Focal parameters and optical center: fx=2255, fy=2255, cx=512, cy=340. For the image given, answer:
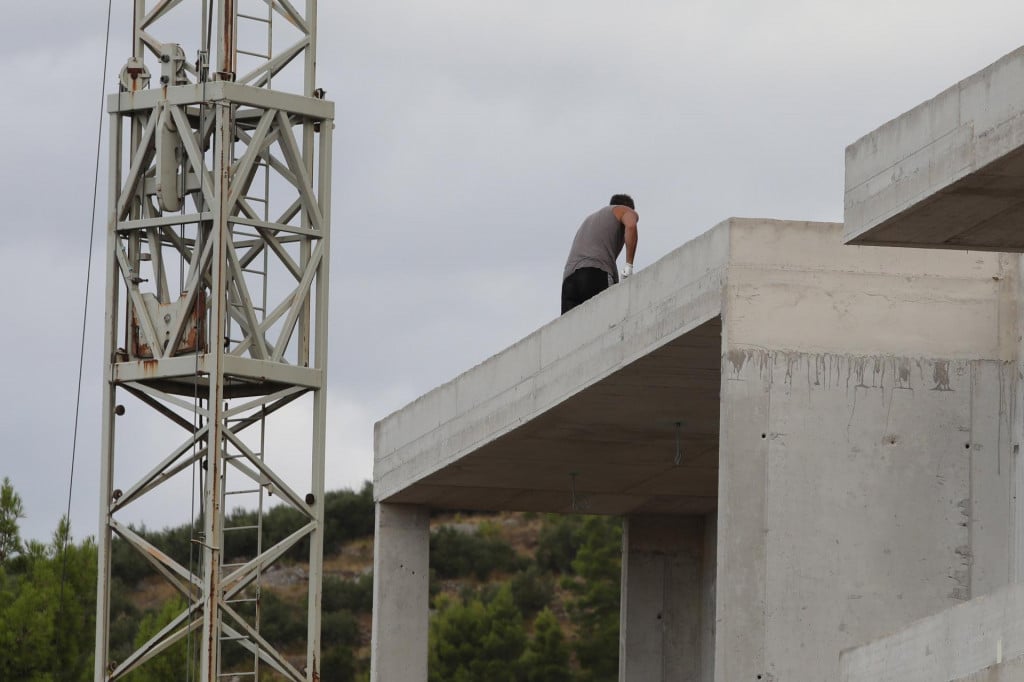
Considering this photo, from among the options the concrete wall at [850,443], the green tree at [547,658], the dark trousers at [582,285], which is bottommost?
the green tree at [547,658]

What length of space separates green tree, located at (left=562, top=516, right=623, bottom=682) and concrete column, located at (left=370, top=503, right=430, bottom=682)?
2959 centimetres

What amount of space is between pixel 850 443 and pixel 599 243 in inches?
179

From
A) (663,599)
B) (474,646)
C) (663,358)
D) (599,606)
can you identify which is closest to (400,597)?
(663,599)

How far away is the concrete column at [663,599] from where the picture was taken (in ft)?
79.9

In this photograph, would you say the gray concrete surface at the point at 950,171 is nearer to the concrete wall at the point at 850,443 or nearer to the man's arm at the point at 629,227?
the concrete wall at the point at 850,443

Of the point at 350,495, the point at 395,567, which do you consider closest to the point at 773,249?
the point at 395,567

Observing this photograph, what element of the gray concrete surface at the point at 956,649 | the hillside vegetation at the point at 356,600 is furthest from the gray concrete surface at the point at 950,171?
the hillside vegetation at the point at 356,600

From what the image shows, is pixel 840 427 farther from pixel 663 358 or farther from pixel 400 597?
pixel 400 597

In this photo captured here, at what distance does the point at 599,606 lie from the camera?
53562 mm

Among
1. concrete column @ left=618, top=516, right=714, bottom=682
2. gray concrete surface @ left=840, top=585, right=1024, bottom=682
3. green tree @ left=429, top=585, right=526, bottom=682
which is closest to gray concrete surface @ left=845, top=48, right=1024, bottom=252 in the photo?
gray concrete surface @ left=840, top=585, right=1024, bottom=682

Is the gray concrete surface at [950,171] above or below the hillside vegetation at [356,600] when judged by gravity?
above

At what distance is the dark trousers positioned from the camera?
64.6 feet

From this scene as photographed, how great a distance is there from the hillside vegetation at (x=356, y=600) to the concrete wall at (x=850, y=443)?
2047 cm

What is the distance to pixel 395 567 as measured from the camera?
2253cm
